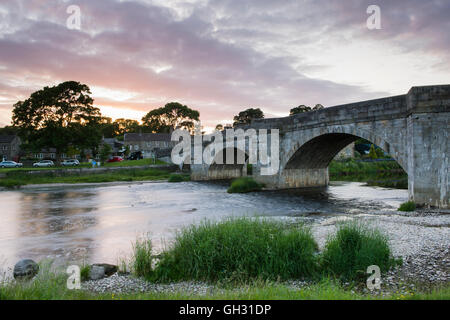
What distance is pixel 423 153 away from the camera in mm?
16016

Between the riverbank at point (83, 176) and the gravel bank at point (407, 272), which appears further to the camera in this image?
the riverbank at point (83, 176)

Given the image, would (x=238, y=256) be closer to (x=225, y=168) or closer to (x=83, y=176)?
(x=225, y=168)

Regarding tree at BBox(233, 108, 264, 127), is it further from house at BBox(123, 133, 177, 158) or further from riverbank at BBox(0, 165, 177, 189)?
riverbank at BBox(0, 165, 177, 189)

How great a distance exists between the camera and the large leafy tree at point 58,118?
164 feet

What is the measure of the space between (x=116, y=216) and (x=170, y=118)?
90537mm

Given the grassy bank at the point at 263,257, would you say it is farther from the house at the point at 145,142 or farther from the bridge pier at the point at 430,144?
the house at the point at 145,142

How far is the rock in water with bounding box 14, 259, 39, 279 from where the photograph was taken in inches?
335

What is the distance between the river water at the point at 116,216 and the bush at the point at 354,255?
4512 millimetres

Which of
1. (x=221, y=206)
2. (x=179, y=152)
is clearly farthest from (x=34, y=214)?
(x=179, y=152)

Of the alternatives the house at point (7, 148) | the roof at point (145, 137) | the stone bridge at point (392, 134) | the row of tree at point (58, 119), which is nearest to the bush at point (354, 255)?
the stone bridge at point (392, 134)

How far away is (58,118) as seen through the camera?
2028 inches

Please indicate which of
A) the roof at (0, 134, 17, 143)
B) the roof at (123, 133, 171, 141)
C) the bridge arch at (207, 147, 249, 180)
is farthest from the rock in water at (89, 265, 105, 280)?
the roof at (0, 134, 17, 143)

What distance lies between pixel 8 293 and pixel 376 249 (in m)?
7.79
